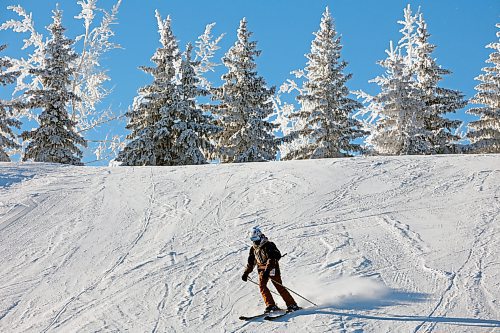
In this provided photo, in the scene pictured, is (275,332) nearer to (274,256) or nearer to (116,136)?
(274,256)

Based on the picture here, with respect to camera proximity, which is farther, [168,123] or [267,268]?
[168,123]

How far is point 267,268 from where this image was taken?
9.09 metres

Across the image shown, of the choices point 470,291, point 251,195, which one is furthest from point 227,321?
point 251,195

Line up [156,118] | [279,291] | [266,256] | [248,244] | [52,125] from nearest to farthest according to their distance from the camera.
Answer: [279,291]
[266,256]
[248,244]
[52,125]
[156,118]

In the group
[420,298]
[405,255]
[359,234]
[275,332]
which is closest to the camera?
[275,332]

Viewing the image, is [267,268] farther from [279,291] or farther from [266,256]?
[279,291]

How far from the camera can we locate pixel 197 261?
36.4ft

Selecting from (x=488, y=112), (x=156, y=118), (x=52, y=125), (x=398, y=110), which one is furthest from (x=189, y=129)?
(x=488, y=112)

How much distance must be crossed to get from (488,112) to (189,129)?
1410 centimetres

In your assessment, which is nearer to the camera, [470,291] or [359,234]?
[470,291]

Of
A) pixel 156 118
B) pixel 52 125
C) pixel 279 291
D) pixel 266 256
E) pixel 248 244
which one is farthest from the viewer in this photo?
pixel 156 118

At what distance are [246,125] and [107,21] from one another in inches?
594

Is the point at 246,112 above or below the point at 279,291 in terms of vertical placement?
above

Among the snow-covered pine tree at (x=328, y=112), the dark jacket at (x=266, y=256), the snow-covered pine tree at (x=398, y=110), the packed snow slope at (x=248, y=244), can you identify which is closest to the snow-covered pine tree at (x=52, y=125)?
the packed snow slope at (x=248, y=244)
